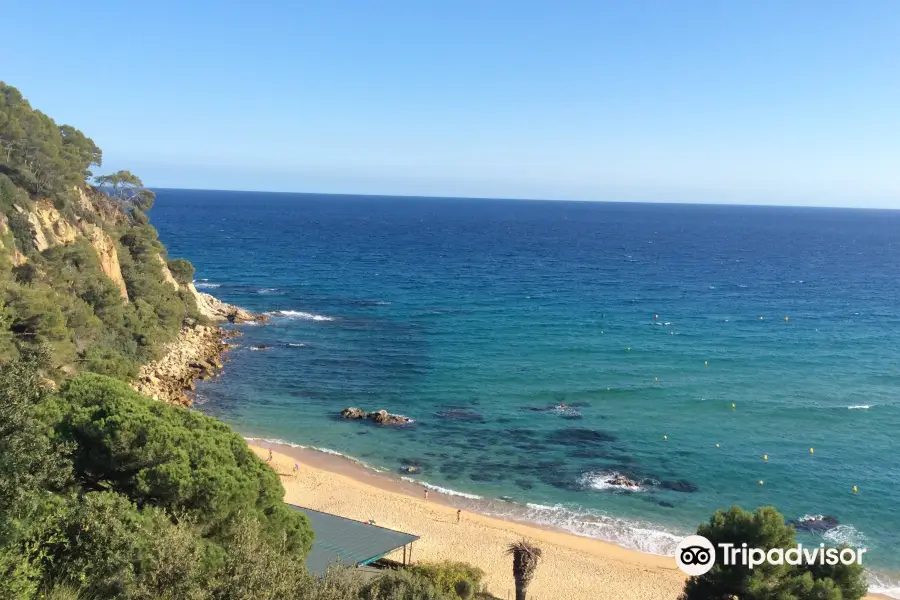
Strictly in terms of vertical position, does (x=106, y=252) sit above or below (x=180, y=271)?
above

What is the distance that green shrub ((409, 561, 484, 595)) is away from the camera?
22391mm

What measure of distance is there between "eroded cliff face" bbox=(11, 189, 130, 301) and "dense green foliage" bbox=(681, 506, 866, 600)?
37.5 meters

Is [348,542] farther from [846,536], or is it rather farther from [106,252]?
[106,252]

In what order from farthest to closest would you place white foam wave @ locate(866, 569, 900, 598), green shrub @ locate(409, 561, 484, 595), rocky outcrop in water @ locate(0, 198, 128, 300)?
rocky outcrop in water @ locate(0, 198, 128, 300) < white foam wave @ locate(866, 569, 900, 598) < green shrub @ locate(409, 561, 484, 595)

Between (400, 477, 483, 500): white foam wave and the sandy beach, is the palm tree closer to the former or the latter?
the sandy beach

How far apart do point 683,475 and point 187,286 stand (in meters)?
45.3

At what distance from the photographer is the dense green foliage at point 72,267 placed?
32.5 m

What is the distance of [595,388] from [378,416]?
16.6 meters

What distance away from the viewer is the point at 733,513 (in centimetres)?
1922

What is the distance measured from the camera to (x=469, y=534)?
29469 mm

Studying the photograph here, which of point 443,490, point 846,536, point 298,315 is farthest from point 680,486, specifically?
point 298,315

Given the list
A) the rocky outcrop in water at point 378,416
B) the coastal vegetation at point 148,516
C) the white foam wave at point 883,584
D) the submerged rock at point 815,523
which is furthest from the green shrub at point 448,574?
the rocky outcrop in water at point 378,416

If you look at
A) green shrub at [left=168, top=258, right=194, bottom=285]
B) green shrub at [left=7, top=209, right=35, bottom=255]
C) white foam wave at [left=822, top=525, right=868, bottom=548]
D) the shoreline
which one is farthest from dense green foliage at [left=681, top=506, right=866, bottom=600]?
green shrub at [left=168, top=258, right=194, bottom=285]

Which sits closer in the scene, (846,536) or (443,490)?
(846,536)
